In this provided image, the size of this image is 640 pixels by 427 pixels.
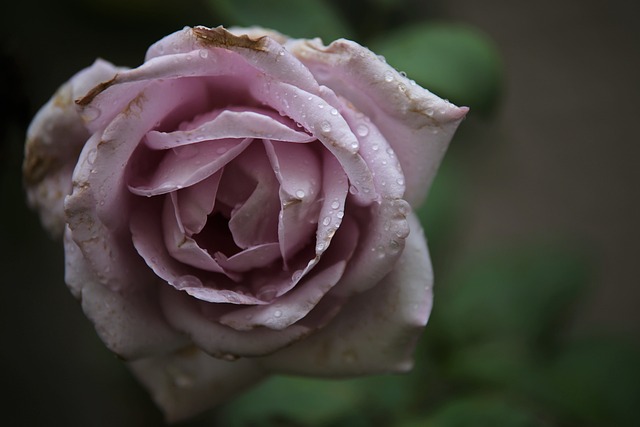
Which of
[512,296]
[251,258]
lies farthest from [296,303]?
[512,296]

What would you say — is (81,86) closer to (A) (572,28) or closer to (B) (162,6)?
(B) (162,6)

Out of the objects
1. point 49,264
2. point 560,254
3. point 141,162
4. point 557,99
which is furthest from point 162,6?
point 557,99

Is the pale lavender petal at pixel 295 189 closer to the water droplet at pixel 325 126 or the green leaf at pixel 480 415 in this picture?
A: the water droplet at pixel 325 126

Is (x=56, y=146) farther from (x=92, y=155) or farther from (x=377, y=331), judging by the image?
(x=377, y=331)

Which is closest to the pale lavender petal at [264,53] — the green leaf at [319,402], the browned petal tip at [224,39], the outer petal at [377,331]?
the browned petal tip at [224,39]

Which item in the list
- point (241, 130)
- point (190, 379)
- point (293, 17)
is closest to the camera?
point (241, 130)

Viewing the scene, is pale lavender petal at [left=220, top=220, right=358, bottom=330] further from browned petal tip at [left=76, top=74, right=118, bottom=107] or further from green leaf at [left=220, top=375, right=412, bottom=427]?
green leaf at [left=220, top=375, right=412, bottom=427]
